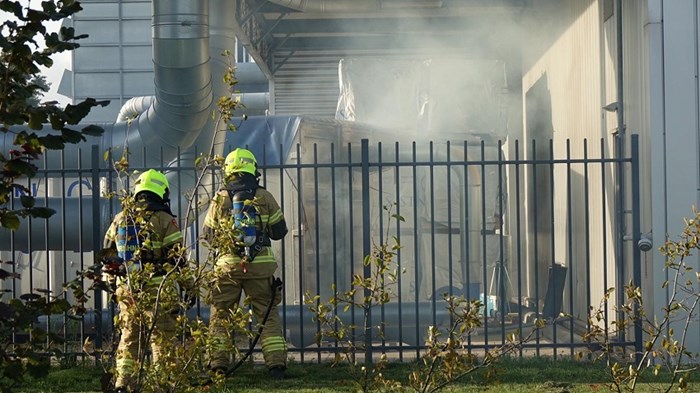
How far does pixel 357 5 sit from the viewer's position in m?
18.7

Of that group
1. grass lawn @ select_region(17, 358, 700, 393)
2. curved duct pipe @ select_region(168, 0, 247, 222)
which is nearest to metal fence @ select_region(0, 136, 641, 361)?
curved duct pipe @ select_region(168, 0, 247, 222)

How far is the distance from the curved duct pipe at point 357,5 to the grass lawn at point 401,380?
848 centimetres

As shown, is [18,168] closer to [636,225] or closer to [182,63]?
[636,225]

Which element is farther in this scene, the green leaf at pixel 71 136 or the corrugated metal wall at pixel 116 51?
the corrugated metal wall at pixel 116 51

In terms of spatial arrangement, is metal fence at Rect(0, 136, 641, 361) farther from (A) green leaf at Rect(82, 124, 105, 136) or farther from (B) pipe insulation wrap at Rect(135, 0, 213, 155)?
(A) green leaf at Rect(82, 124, 105, 136)

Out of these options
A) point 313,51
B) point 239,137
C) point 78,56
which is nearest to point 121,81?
point 78,56

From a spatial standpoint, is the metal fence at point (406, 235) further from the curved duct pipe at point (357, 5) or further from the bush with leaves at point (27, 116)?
the bush with leaves at point (27, 116)

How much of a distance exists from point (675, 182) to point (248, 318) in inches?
231

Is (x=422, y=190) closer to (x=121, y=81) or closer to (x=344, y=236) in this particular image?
(x=344, y=236)

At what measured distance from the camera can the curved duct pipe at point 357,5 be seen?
17719 millimetres

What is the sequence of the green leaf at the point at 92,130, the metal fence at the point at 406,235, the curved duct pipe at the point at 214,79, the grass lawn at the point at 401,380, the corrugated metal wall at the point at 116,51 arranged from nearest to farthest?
the green leaf at the point at 92,130 → the grass lawn at the point at 401,380 → the metal fence at the point at 406,235 → the curved duct pipe at the point at 214,79 → the corrugated metal wall at the point at 116,51

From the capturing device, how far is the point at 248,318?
16.4 feet

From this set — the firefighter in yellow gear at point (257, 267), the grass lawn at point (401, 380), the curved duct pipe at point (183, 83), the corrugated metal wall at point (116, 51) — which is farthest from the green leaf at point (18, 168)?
the corrugated metal wall at point (116, 51)

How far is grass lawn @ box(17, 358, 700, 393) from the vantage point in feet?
27.7
